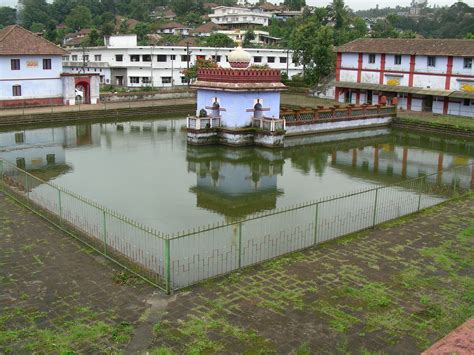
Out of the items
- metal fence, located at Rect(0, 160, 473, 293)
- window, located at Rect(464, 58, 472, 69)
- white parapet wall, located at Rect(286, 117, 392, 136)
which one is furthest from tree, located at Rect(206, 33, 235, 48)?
metal fence, located at Rect(0, 160, 473, 293)

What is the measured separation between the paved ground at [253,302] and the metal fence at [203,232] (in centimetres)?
63

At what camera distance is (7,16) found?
11156 cm

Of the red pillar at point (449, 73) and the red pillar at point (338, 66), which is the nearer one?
the red pillar at point (449, 73)

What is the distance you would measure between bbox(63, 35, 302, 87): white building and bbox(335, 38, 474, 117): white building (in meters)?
14.1

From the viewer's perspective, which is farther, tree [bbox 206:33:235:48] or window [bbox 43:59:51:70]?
tree [bbox 206:33:235:48]

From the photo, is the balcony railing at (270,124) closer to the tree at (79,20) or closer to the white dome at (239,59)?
the white dome at (239,59)

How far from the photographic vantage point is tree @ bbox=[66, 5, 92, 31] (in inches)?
3973

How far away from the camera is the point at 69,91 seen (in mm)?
39625

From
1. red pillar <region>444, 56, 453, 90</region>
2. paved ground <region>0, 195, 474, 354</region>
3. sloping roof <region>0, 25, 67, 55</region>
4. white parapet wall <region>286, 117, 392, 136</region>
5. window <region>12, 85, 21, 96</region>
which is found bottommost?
paved ground <region>0, 195, 474, 354</region>

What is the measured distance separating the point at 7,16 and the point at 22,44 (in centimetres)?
8473

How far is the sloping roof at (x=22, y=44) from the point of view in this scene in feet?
120

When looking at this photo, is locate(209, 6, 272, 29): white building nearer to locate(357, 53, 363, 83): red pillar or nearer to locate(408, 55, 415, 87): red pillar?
locate(357, 53, 363, 83): red pillar

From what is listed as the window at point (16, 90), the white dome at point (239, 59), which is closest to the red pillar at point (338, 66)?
the white dome at point (239, 59)

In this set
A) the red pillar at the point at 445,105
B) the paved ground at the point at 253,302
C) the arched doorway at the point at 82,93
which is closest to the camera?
the paved ground at the point at 253,302
